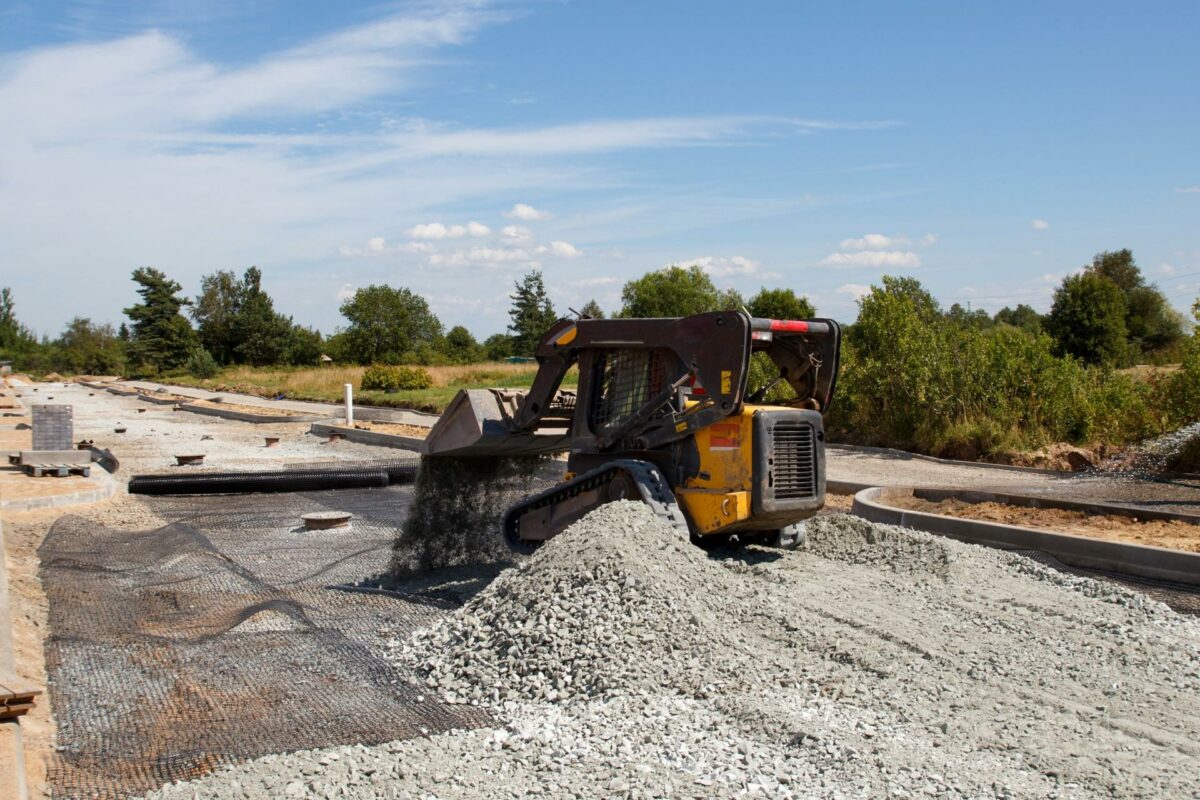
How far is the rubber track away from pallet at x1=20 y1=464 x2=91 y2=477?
10.4 m

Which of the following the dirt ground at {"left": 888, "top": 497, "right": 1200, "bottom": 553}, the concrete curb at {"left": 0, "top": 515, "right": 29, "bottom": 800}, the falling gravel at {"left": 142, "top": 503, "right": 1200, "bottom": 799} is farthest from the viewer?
the dirt ground at {"left": 888, "top": 497, "right": 1200, "bottom": 553}

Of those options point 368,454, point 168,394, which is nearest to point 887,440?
point 368,454

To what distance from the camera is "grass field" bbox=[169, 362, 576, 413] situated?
33497 mm

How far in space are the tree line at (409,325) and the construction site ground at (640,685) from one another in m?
34.5

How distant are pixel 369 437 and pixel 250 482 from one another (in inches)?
293

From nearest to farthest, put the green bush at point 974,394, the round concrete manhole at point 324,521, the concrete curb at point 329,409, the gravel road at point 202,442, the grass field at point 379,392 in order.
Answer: the round concrete manhole at point 324,521
the green bush at point 974,394
the gravel road at point 202,442
the concrete curb at point 329,409
the grass field at point 379,392

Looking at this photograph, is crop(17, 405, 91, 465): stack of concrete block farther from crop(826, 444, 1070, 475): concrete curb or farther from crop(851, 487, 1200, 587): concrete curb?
crop(826, 444, 1070, 475): concrete curb

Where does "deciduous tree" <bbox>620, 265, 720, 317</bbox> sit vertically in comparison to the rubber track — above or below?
above

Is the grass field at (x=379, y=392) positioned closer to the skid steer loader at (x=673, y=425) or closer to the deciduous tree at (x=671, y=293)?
the skid steer loader at (x=673, y=425)

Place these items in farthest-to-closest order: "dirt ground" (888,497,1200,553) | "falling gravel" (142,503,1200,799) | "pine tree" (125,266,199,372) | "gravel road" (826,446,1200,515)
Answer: "pine tree" (125,266,199,372) < "gravel road" (826,446,1200,515) < "dirt ground" (888,497,1200,553) < "falling gravel" (142,503,1200,799)

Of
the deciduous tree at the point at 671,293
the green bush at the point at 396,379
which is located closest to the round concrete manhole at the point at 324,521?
the green bush at the point at 396,379

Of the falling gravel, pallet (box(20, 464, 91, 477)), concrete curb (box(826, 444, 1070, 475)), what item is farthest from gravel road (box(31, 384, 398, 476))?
the falling gravel

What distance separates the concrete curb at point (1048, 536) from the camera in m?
8.45

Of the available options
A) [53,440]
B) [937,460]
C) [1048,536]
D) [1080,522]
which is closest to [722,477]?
[1048,536]
